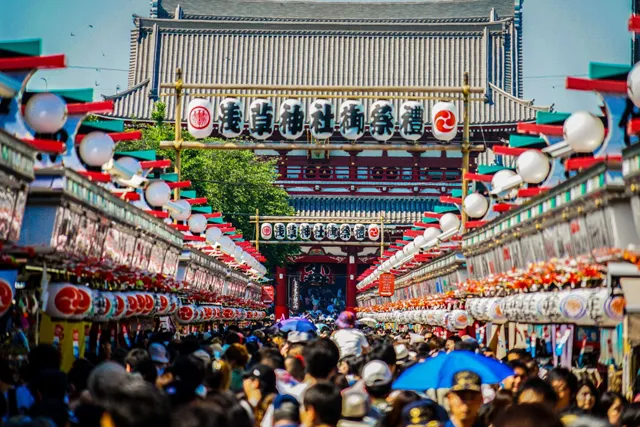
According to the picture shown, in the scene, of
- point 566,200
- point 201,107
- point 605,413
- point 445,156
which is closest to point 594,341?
point 566,200

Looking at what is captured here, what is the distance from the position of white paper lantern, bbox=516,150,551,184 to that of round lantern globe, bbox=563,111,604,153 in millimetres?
3080

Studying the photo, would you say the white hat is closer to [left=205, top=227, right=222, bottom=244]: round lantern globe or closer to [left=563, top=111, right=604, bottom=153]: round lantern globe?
[left=563, top=111, right=604, bottom=153]: round lantern globe

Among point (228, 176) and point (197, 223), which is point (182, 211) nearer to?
point (197, 223)

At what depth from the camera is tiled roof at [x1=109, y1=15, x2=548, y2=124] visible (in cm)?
6444

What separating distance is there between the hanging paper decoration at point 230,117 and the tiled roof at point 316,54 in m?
33.8

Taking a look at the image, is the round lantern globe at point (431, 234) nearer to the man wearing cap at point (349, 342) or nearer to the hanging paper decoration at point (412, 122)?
the hanging paper decoration at point (412, 122)

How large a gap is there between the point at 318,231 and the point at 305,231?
4.09ft

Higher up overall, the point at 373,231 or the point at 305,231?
the point at 373,231

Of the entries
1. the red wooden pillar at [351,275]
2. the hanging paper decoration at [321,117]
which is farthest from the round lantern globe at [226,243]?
the red wooden pillar at [351,275]

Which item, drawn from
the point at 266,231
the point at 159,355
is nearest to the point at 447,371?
the point at 159,355

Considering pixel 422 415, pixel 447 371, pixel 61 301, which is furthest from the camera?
pixel 61 301

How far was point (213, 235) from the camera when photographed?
33250mm

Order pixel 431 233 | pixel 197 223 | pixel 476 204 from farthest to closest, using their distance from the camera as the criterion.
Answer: pixel 431 233 → pixel 197 223 → pixel 476 204

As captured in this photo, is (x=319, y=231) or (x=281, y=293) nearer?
(x=319, y=231)
